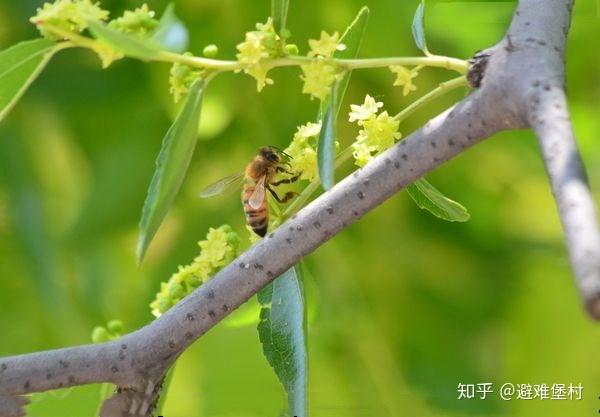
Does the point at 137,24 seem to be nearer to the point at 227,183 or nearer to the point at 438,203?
the point at 438,203

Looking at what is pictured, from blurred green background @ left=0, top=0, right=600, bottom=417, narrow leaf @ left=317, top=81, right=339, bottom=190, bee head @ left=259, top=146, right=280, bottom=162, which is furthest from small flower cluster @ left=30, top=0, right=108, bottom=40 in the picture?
blurred green background @ left=0, top=0, right=600, bottom=417

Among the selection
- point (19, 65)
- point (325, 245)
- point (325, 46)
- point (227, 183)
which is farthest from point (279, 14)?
point (325, 245)

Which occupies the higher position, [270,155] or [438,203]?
[270,155]

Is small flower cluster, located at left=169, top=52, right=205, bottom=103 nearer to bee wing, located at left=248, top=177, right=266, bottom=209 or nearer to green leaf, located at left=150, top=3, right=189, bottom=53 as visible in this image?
green leaf, located at left=150, top=3, right=189, bottom=53

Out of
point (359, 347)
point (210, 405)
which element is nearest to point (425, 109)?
point (359, 347)

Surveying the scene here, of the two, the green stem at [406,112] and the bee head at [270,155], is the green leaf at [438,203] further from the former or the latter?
the bee head at [270,155]

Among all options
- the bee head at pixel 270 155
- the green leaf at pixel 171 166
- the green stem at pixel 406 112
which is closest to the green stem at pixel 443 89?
the green stem at pixel 406 112

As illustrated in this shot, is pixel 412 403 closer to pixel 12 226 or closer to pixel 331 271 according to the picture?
pixel 331 271
